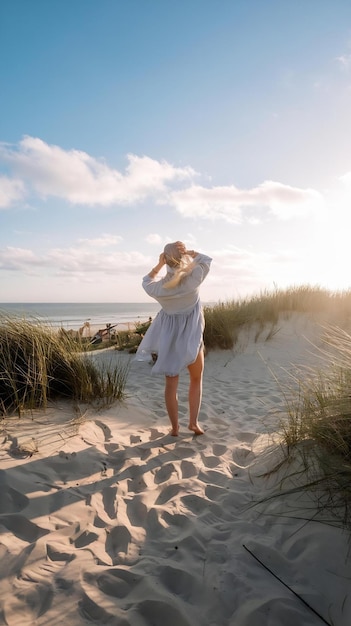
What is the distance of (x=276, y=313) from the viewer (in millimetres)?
9555

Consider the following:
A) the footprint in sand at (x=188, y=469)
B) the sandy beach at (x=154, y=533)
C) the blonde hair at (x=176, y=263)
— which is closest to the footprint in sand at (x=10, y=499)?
the sandy beach at (x=154, y=533)

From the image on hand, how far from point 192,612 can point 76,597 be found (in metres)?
0.56

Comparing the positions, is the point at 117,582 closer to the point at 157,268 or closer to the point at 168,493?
the point at 168,493

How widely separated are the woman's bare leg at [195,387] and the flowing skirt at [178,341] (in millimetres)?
165

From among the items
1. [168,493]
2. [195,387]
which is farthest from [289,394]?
[168,493]

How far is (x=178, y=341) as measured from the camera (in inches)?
143

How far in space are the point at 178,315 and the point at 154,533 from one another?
201 cm

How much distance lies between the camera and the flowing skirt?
3566 millimetres

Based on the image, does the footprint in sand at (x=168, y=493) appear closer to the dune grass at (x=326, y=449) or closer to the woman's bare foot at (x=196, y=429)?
the dune grass at (x=326, y=449)

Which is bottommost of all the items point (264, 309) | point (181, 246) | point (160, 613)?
point (160, 613)

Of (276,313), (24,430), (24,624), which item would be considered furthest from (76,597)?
(276,313)

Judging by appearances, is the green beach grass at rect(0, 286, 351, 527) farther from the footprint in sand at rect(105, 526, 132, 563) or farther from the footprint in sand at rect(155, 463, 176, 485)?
the footprint in sand at rect(105, 526, 132, 563)

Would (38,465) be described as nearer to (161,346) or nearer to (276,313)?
(161,346)

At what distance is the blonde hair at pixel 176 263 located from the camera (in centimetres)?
350
